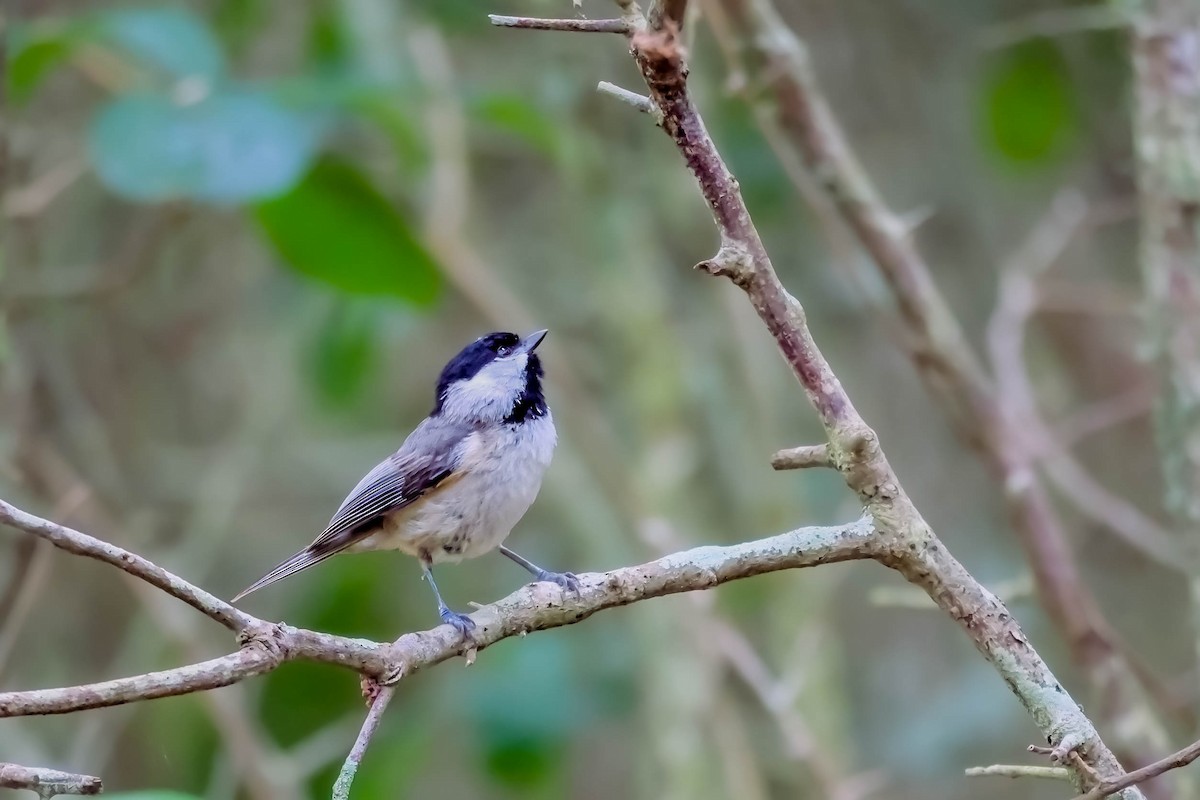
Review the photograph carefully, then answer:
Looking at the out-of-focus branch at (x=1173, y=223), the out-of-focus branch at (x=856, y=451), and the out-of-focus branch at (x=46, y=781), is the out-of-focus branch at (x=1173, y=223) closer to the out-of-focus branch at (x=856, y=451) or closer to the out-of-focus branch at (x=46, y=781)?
the out-of-focus branch at (x=856, y=451)

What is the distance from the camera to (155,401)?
197 inches

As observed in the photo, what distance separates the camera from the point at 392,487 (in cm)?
284

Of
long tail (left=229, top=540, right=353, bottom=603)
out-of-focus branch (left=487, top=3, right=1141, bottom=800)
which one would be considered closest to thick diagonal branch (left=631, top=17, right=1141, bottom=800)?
out-of-focus branch (left=487, top=3, right=1141, bottom=800)

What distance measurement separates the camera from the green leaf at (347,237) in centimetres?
331

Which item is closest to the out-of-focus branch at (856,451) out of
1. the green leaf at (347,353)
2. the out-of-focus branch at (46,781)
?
the out-of-focus branch at (46,781)

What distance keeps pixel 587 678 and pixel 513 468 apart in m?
1.68

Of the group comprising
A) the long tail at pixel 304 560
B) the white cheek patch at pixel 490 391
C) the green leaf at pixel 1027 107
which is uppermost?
the green leaf at pixel 1027 107

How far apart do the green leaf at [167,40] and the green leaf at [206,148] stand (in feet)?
0.51

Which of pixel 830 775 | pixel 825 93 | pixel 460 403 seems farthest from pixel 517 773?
pixel 825 93

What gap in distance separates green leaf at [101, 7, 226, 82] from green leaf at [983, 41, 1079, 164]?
2462 mm

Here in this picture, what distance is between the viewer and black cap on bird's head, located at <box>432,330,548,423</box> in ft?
9.95

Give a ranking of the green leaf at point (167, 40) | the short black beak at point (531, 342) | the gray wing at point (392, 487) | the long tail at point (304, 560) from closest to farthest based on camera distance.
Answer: the long tail at point (304, 560) < the gray wing at point (392, 487) < the short black beak at point (531, 342) < the green leaf at point (167, 40)

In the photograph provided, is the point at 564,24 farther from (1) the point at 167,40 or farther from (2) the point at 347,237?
(1) the point at 167,40

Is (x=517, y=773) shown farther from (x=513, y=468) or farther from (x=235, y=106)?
(x=235, y=106)
